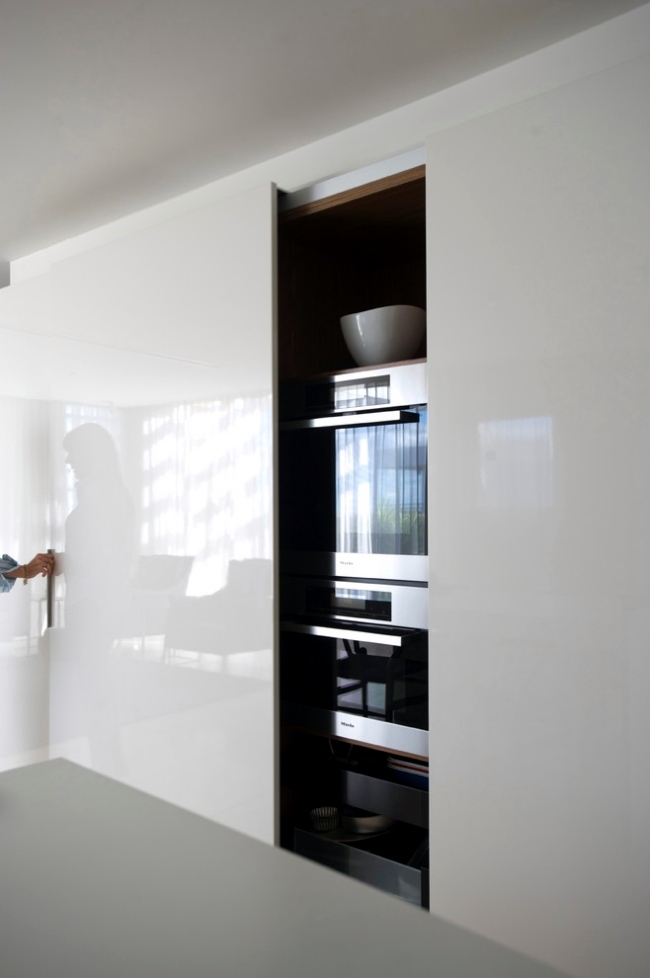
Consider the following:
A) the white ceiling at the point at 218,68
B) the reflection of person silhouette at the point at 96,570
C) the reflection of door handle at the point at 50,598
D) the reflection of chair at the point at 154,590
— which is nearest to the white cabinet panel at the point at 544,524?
the white ceiling at the point at 218,68

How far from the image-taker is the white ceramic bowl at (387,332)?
213 centimetres

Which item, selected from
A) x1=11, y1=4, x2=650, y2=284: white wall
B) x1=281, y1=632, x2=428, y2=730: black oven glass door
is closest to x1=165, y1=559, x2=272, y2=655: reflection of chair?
x1=281, y1=632, x2=428, y2=730: black oven glass door

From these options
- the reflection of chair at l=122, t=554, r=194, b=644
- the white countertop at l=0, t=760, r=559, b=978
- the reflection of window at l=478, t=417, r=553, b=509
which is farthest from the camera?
the reflection of chair at l=122, t=554, r=194, b=644

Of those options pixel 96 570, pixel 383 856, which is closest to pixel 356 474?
pixel 383 856

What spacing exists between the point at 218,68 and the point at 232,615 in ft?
5.19

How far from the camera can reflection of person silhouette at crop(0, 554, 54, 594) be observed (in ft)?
9.60

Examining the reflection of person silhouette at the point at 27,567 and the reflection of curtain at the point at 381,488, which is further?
the reflection of person silhouette at the point at 27,567

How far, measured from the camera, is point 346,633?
2.14 meters

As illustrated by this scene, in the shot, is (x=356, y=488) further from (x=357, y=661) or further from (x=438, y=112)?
(x=438, y=112)

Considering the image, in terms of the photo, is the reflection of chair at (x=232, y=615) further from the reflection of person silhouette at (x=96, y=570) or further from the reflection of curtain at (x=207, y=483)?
the reflection of person silhouette at (x=96, y=570)

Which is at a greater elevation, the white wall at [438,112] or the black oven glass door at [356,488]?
the white wall at [438,112]

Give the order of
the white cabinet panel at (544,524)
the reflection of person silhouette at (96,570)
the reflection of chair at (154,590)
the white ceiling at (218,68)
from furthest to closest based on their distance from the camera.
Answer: the reflection of person silhouette at (96,570), the reflection of chair at (154,590), the white ceiling at (218,68), the white cabinet panel at (544,524)

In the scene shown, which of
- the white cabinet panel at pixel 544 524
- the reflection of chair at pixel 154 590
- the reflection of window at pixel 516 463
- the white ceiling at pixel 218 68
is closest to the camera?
the white cabinet panel at pixel 544 524

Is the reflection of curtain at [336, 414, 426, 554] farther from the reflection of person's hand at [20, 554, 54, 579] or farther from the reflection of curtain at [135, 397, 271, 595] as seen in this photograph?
the reflection of person's hand at [20, 554, 54, 579]
